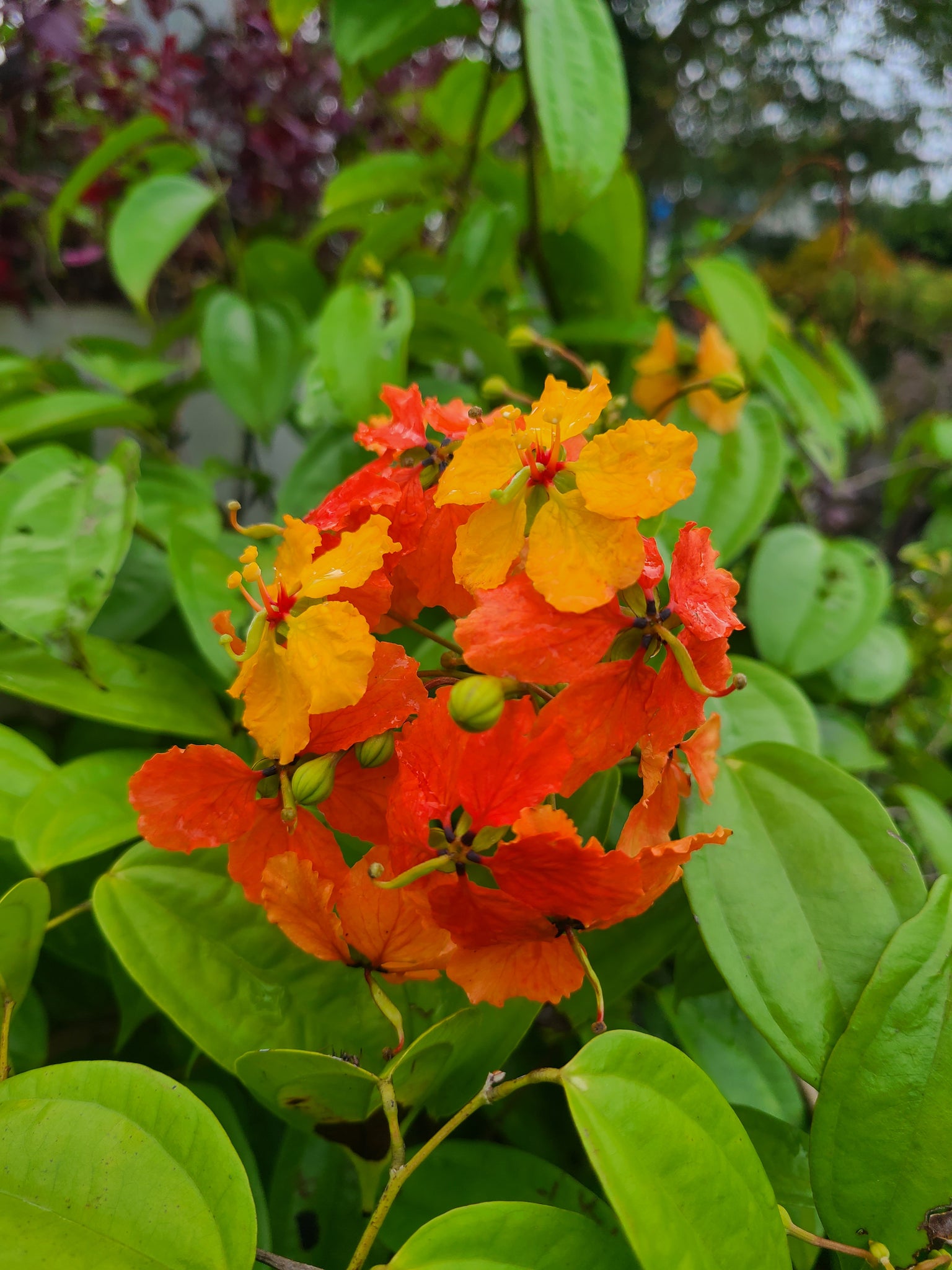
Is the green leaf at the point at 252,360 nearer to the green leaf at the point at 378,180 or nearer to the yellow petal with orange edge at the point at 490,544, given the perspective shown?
the green leaf at the point at 378,180

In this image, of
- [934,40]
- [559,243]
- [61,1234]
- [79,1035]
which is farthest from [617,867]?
[934,40]

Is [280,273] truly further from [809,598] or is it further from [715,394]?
[809,598]

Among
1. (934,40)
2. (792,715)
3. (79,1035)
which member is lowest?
(79,1035)

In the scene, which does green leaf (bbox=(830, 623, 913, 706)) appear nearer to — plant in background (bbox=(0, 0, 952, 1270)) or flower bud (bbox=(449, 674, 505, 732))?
plant in background (bbox=(0, 0, 952, 1270))

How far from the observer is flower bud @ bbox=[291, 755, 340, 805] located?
0.98ft

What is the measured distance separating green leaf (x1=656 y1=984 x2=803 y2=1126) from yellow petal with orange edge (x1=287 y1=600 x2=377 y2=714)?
0.25 meters

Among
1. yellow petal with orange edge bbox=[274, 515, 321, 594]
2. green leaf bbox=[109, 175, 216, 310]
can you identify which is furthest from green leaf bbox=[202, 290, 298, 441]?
yellow petal with orange edge bbox=[274, 515, 321, 594]

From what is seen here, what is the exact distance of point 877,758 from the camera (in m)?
0.60

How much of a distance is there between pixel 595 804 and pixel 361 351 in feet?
1.19

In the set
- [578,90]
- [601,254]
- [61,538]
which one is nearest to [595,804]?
[61,538]

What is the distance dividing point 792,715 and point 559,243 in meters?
0.48

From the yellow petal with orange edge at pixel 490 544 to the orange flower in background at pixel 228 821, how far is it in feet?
0.38

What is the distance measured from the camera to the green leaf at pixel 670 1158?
26 centimetres

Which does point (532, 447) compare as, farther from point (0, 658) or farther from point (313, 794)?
point (0, 658)
